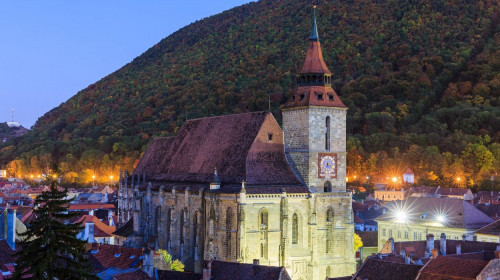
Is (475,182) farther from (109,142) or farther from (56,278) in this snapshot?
(56,278)

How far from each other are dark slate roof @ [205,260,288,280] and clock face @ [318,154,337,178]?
56.8ft

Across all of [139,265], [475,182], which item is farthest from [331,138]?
[475,182]

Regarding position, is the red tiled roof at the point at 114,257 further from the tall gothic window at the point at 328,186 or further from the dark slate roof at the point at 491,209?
the dark slate roof at the point at 491,209

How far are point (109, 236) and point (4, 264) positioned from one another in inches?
1799

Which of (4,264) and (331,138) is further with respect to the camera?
(331,138)

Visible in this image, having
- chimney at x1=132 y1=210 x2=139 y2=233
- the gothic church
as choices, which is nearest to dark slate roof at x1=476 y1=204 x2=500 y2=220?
the gothic church

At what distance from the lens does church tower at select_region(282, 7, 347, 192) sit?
210 ft

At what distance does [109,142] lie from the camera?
175 m

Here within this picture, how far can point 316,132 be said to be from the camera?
210 feet

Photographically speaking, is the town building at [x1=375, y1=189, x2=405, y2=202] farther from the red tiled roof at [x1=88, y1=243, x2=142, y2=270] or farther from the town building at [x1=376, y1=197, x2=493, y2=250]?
the red tiled roof at [x1=88, y1=243, x2=142, y2=270]

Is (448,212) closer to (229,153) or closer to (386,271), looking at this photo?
(229,153)

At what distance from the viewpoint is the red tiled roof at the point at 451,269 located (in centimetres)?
4453

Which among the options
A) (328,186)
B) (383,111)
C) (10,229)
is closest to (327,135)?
(328,186)

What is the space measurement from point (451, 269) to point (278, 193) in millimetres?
18592
